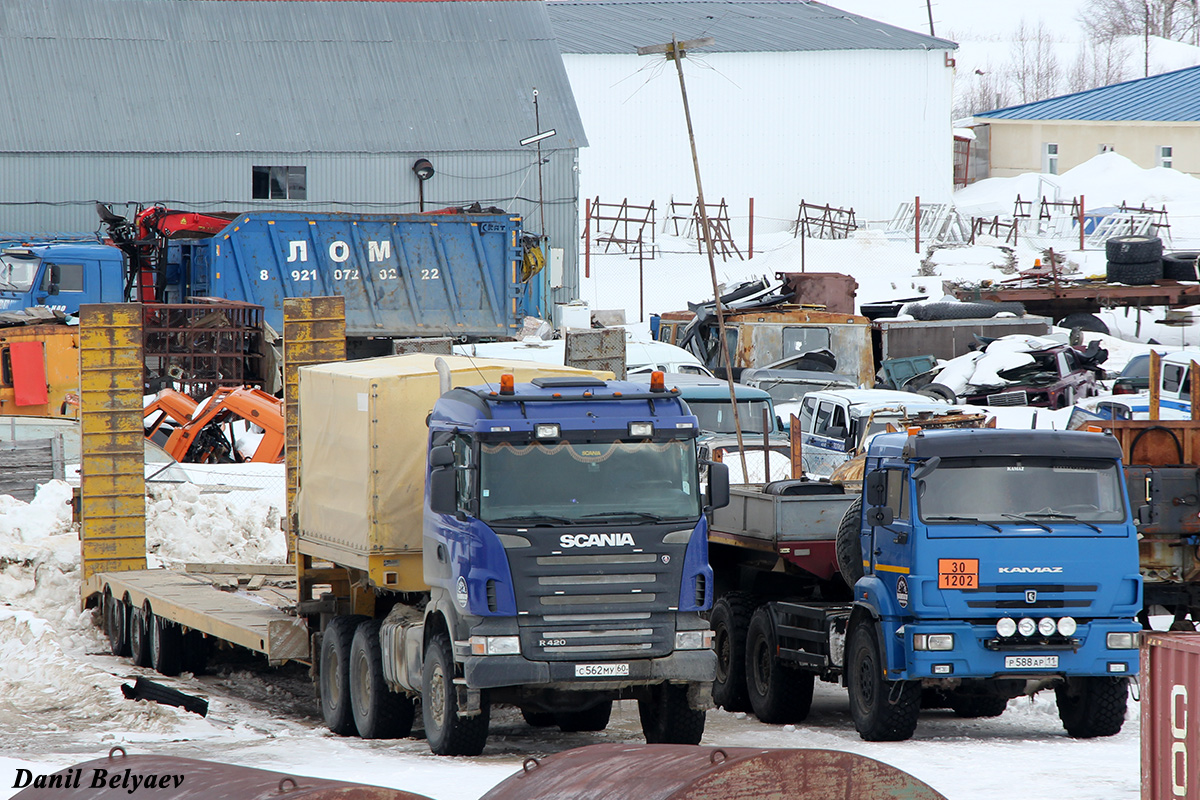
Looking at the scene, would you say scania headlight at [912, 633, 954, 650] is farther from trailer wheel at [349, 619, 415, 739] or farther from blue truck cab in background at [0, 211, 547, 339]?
blue truck cab in background at [0, 211, 547, 339]

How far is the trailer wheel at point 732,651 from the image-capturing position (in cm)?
1367

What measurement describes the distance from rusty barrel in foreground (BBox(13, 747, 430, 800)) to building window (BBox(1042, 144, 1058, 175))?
66467 millimetres

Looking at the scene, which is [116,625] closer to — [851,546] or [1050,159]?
[851,546]

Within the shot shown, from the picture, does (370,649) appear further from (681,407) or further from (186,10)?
(186,10)

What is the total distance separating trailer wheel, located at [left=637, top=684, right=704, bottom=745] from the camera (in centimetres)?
1108

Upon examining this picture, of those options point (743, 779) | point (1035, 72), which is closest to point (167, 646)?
point (743, 779)

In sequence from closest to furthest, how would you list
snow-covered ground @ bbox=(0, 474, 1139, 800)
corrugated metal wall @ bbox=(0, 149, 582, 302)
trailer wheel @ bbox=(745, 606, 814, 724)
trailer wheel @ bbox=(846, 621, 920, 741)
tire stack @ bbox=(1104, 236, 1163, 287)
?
snow-covered ground @ bbox=(0, 474, 1139, 800) → trailer wheel @ bbox=(846, 621, 920, 741) → trailer wheel @ bbox=(745, 606, 814, 724) → tire stack @ bbox=(1104, 236, 1163, 287) → corrugated metal wall @ bbox=(0, 149, 582, 302)

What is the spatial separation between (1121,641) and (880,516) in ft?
6.28

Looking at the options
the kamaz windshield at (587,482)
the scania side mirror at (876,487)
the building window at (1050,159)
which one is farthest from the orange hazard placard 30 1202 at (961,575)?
the building window at (1050,159)

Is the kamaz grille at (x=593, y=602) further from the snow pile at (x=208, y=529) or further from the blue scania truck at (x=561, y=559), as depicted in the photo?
the snow pile at (x=208, y=529)

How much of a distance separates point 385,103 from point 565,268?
6854 millimetres

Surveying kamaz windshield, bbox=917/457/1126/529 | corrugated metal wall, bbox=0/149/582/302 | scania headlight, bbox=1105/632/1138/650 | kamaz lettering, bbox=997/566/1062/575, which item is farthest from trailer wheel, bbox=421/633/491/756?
corrugated metal wall, bbox=0/149/582/302

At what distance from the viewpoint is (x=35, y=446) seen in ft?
69.4

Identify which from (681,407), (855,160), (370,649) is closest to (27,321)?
(370,649)
